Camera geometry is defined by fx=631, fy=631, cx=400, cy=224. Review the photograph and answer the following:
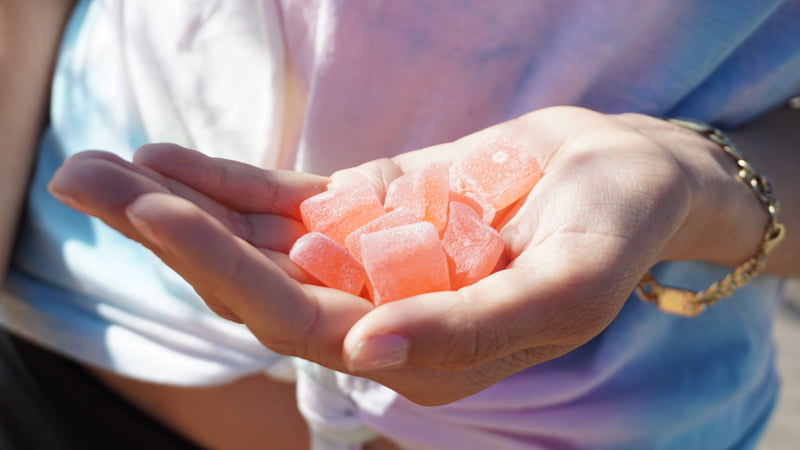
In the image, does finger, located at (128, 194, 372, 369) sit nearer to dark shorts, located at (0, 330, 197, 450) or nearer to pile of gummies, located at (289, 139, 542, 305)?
pile of gummies, located at (289, 139, 542, 305)

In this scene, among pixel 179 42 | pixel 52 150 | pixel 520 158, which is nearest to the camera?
pixel 520 158

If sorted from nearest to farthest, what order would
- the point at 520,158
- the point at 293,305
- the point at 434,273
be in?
the point at 293,305 → the point at 434,273 → the point at 520,158

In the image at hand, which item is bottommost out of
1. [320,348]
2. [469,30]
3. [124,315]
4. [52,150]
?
[124,315]

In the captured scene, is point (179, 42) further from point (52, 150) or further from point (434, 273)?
point (434, 273)

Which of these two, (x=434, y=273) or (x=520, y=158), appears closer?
(x=434, y=273)

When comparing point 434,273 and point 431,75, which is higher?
point 431,75

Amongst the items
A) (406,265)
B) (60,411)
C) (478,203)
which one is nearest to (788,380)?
(478,203)

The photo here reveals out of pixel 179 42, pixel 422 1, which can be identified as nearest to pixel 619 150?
pixel 422 1
